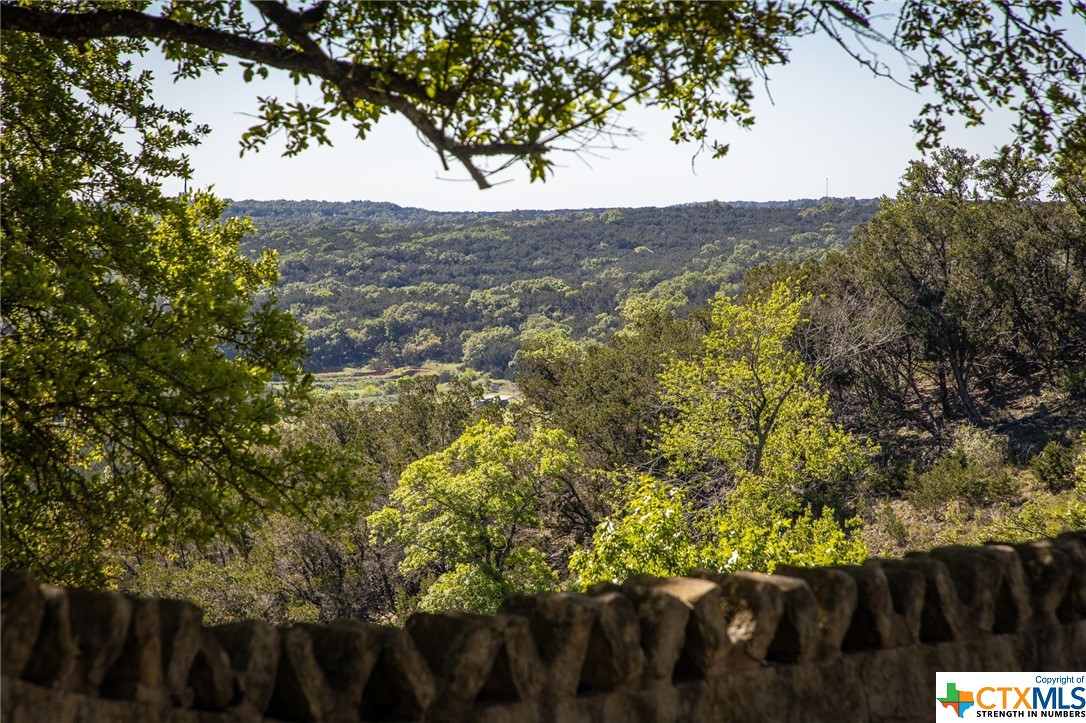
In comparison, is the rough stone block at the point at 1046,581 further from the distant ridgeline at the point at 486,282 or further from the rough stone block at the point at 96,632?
the distant ridgeline at the point at 486,282

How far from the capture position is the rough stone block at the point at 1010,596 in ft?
12.1

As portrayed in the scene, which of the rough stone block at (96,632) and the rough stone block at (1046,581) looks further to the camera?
the rough stone block at (1046,581)

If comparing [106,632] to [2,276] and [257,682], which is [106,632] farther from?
[2,276]

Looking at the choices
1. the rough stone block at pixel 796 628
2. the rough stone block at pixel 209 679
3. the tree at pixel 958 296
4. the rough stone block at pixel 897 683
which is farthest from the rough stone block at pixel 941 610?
the tree at pixel 958 296

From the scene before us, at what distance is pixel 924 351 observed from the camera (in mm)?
31594

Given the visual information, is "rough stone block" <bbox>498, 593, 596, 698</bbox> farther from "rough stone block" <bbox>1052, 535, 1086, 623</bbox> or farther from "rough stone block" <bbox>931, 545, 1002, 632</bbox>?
"rough stone block" <bbox>1052, 535, 1086, 623</bbox>

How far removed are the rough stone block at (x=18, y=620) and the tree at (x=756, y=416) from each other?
2001 cm

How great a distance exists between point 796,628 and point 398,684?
1.46 meters

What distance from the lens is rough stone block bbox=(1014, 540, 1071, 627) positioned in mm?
3766

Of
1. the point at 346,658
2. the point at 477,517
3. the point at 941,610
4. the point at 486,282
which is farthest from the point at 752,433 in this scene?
the point at 486,282

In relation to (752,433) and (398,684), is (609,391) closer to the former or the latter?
(752,433)

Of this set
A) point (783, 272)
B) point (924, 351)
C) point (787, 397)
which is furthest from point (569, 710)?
point (783, 272)

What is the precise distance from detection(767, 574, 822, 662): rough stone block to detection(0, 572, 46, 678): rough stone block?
2388 millimetres

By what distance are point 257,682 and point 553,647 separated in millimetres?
924
